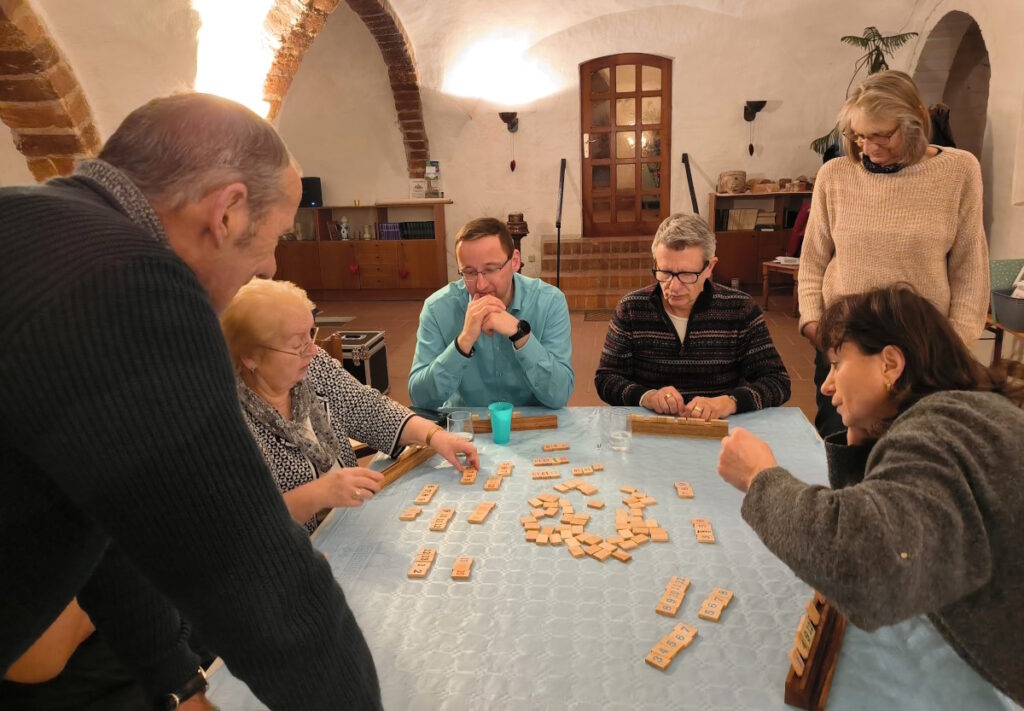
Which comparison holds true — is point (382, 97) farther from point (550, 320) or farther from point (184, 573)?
point (184, 573)

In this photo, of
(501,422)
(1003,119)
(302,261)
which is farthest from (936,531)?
(302,261)

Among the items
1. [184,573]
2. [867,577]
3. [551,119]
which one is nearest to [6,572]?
[184,573]

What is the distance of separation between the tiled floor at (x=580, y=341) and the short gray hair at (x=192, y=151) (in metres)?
3.97

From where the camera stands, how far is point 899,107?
230cm

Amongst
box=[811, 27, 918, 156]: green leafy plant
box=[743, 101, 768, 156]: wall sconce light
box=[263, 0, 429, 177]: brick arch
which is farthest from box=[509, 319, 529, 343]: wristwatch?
box=[743, 101, 768, 156]: wall sconce light

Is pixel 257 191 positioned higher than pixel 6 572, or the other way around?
pixel 257 191

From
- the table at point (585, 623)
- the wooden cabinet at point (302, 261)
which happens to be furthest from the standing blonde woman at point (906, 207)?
the wooden cabinet at point (302, 261)

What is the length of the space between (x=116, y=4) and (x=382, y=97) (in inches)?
247

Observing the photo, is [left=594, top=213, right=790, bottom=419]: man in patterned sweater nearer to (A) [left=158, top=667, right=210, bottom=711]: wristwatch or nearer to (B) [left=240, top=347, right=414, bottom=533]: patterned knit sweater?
(B) [left=240, top=347, right=414, bottom=533]: patterned knit sweater

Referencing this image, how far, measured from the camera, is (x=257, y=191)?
0.91m

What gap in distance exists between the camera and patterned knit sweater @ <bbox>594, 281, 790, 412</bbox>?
256cm

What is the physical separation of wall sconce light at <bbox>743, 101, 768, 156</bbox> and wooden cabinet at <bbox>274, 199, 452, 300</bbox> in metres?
3.99

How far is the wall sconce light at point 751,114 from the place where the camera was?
338 inches

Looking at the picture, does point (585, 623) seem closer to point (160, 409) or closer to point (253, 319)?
point (160, 409)
